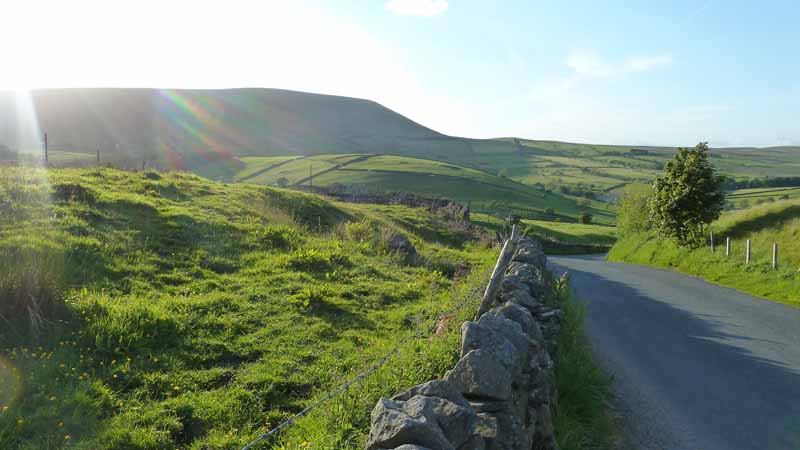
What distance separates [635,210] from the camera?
42.5 metres

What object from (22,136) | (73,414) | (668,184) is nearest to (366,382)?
(73,414)

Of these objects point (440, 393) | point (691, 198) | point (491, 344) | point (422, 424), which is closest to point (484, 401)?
point (491, 344)

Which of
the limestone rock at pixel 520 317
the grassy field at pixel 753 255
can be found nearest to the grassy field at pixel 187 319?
the limestone rock at pixel 520 317

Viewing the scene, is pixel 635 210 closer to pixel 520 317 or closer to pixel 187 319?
pixel 520 317

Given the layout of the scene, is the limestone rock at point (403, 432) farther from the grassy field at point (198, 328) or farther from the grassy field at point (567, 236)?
the grassy field at point (567, 236)

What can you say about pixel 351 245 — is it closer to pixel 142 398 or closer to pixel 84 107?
pixel 142 398

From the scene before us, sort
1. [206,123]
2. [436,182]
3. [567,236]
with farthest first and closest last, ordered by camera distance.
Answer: [206,123]
[436,182]
[567,236]

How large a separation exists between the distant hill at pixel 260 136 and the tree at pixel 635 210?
69833mm

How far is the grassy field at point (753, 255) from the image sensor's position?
18078 mm

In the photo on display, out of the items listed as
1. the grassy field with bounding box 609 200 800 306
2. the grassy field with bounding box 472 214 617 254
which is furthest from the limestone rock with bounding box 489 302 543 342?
the grassy field with bounding box 472 214 617 254

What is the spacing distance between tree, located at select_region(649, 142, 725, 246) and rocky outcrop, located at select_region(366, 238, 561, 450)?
2509cm

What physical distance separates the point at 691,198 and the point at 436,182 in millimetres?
71182

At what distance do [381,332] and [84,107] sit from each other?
142247 millimetres

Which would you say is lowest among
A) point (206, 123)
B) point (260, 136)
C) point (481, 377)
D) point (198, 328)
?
point (198, 328)
